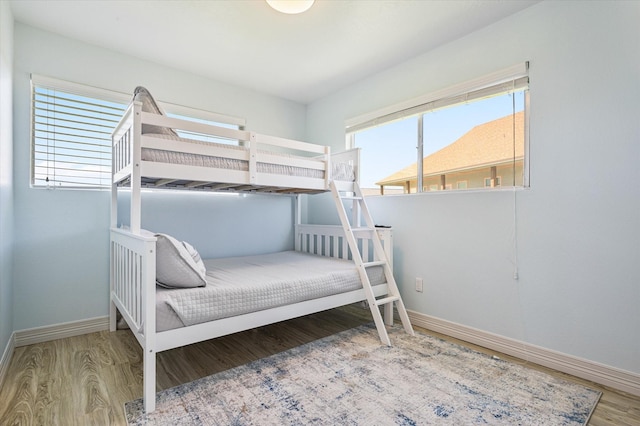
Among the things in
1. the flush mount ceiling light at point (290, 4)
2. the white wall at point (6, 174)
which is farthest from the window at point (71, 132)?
the flush mount ceiling light at point (290, 4)

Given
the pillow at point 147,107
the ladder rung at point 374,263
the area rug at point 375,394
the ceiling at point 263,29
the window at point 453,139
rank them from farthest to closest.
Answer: the ladder rung at point 374,263
the window at point 453,139
the ceiling at point 263,29
the pillow at point 147,107
the area rug at point 375,394

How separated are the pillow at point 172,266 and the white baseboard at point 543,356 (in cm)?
194

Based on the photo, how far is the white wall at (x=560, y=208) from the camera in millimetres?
1714

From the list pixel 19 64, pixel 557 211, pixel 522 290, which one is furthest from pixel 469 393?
pixel 19 64

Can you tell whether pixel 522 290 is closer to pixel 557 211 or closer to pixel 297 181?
pixel 557 211

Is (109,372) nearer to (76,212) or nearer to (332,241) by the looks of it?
(76,212)

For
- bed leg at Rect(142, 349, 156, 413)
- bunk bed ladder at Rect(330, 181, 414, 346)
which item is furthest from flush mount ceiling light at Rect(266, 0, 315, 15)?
bed leg at Rect(142, 349, 156, 413)

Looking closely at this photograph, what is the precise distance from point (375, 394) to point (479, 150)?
1879 millimetres

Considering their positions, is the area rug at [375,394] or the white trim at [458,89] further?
the white trim at [458,89]

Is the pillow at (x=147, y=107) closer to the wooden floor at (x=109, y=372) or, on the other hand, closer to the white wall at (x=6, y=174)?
the white wall at (x=6, y=174)

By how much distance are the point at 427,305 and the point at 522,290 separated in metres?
0.75

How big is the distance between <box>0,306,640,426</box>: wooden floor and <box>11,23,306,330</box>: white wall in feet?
1.09

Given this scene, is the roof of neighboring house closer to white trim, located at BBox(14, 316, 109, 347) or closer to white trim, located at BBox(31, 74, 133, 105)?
white trim, located at BBox(31, 74, 133, 105)

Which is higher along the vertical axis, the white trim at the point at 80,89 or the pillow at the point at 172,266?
the white trim at the point at 80,89
